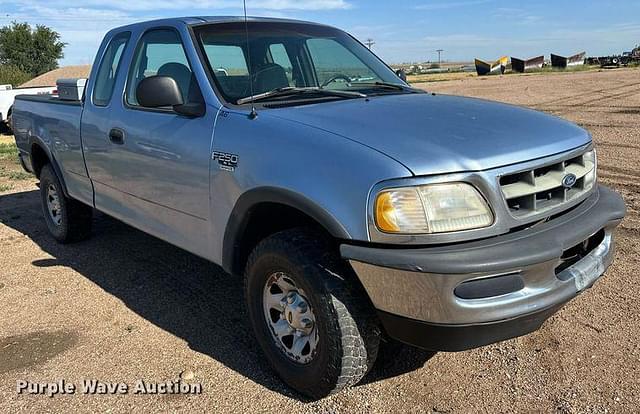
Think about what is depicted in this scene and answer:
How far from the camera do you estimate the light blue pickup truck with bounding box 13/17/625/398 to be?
2430 mm

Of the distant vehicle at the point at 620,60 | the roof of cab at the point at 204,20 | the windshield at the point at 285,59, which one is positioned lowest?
the windshield at the point at 285,59

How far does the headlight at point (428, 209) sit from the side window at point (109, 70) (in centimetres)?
289

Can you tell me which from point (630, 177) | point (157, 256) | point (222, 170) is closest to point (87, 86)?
point (157, 256)

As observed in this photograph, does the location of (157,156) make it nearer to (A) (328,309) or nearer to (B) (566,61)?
(A) (328,309)

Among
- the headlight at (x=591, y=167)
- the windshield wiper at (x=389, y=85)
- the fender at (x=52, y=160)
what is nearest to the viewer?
the headlight at (x=591, y=167)

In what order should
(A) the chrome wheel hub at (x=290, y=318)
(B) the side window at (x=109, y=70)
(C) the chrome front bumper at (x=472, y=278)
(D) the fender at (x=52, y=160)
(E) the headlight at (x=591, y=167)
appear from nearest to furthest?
(C) the chrome front bumper at (x=472, y=278)
(A) the chrome wheel hub at (x=290, y=318)
(E) the headlight at (x=591, y=167)
(B) the side window at (x=109, y=70)
(D) the fender at (x=52, y=160)

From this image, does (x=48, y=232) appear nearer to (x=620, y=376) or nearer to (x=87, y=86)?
(x=87, y=86)

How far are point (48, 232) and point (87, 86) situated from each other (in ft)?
7.27

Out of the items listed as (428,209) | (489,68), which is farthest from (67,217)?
(489,68)

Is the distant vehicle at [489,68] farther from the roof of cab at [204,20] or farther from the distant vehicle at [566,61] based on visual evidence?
the roof of cab at [204,20]

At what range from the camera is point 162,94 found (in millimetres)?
3350

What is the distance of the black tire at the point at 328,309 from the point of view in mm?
2668

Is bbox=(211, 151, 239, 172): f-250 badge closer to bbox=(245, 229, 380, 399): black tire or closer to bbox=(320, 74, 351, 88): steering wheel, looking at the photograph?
bbox=(245, 229, 380, 399): black tire

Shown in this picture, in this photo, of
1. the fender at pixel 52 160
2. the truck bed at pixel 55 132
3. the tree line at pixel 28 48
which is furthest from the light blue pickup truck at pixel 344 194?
the tree line at pixel 28 48
